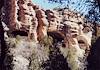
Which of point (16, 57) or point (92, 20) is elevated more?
point (92, 20)

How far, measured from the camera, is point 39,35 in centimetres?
6625

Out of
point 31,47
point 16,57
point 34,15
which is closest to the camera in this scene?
point 16,57

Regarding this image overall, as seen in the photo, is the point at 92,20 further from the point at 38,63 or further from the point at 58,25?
the point at 58,25

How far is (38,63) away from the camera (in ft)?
174

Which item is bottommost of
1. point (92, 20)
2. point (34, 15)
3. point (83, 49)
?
point (83, 49)

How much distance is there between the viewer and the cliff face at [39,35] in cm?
5738

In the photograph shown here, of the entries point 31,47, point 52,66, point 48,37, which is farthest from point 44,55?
point 52,66

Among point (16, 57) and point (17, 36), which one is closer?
point (16, 57)

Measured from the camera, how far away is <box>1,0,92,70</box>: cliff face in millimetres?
57375

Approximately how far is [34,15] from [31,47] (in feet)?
22.0

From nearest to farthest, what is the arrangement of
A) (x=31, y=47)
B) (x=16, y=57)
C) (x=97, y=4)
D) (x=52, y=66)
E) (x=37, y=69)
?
1. (x=97, y=4)
2. (x=52, y=66)
3. (x=37, y=69)
4. (x=16, y=57)
5. (x=31, y=47)

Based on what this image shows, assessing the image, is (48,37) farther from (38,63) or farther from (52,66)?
(52,66)

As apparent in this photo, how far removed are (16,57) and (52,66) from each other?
13464mm

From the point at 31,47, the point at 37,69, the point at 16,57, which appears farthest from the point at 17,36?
the point at 37,69
